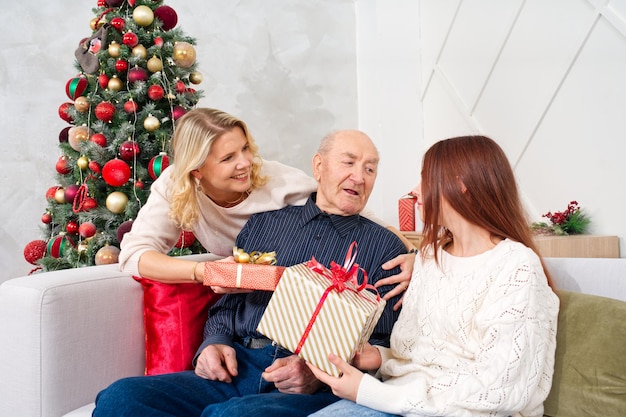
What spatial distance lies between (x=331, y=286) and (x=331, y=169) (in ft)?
2.20

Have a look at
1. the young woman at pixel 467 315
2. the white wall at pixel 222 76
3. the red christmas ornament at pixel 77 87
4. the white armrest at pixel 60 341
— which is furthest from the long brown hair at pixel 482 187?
the white wall at pixel 222 76

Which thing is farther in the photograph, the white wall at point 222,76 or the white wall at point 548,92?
the white wall at point 222,76

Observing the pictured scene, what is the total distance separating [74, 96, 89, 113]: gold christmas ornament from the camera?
296cm

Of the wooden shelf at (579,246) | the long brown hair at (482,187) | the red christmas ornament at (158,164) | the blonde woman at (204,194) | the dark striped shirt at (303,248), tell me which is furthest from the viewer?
the red christmas ornament at (158,164)

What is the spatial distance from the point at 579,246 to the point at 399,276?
1.48 meters

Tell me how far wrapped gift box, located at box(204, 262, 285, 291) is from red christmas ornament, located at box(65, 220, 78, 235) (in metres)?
1.71

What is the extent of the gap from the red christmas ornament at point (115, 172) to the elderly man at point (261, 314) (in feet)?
3.76

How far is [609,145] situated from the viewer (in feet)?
8.90

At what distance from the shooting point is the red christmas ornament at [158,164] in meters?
2.84

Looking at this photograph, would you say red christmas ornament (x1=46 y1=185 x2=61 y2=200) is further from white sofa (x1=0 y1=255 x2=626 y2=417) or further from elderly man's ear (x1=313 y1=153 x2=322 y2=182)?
elderly man's ear (x1=313 y1=153 x2=322 y2=182)

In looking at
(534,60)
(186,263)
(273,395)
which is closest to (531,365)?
(273,395)

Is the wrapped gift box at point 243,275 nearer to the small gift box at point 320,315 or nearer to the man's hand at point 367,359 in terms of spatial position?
the small gift box at point 320,315

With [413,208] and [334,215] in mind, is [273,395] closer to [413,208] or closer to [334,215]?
[334,215]

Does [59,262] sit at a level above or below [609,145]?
below
